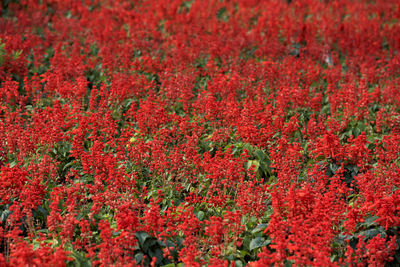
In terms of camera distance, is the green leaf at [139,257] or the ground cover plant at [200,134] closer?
the green leaf at [139,257]

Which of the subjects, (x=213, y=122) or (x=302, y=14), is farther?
(x=302, y=14)

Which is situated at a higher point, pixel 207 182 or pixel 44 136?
pixel 44 136

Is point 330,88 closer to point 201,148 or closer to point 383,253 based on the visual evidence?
point 201,148

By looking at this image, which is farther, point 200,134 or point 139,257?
point 200,134

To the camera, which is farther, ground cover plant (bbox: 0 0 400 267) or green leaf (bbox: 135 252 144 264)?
ground cover plant (bbox: 0 0 400 267)

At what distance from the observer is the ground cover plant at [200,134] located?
17.6 ft

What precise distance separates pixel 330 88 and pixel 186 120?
353 centimetres

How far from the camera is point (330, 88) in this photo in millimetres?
9602

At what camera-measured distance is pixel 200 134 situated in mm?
7703

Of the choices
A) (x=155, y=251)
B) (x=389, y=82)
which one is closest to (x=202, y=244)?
A: (x=155, y=251)

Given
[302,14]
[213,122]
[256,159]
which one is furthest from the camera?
[302,14]

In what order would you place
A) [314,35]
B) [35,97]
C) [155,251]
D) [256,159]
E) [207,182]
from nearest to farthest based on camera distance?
[155,251], [207,182], [256,159], [35,97], [314,35]

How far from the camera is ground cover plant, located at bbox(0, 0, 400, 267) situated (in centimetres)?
538

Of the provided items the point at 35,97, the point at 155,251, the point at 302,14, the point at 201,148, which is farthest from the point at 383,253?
the point at 302,14
